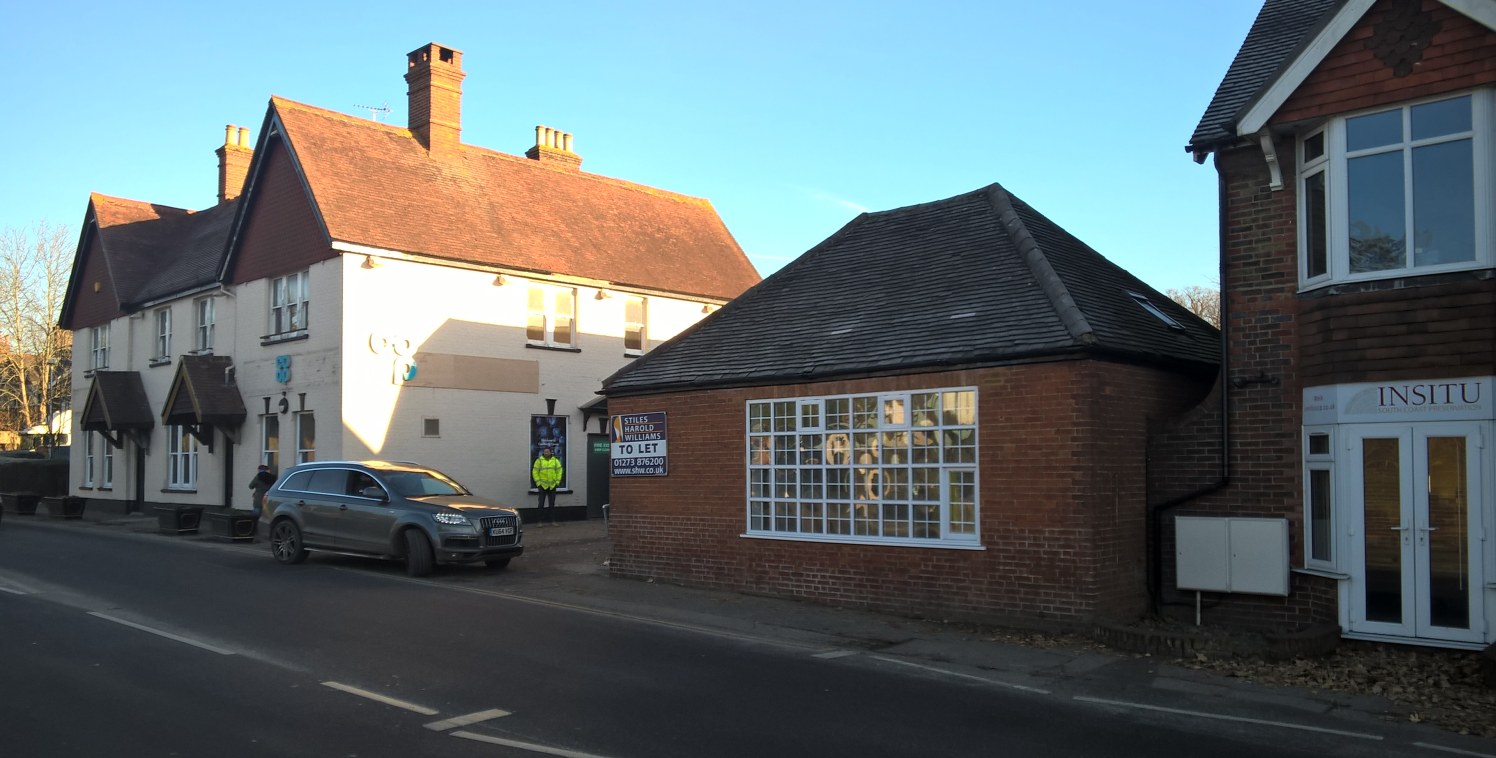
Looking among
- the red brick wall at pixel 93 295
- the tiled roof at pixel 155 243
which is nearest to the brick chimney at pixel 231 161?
the tiled roof at pixel 155 243

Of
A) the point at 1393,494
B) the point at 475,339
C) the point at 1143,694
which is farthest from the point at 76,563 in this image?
the point at 1393,494

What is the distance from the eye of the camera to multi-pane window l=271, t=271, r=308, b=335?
24.6m

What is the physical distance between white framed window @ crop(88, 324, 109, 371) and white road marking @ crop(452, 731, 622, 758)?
32017 millimetres

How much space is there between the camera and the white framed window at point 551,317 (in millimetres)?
26500

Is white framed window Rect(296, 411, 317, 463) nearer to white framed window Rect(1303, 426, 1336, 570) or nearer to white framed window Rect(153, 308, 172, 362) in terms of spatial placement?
white framed window Rect(153, 308, 172, 362)

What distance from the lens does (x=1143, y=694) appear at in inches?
355

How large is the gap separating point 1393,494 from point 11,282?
50.7 meters

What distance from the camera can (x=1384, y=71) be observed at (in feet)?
35.7

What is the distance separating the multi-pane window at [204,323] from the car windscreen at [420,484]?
13.6 meters

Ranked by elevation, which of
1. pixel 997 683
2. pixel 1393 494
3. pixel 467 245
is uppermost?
pixel 467 245

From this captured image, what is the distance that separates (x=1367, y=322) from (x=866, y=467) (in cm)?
580

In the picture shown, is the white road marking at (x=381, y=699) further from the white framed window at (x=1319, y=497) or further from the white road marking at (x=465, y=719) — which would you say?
the white framed window at (x=1319, y=497)

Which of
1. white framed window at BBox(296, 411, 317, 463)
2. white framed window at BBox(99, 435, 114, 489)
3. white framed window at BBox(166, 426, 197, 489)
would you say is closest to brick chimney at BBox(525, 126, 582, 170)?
white framed window at BBox(296, 411, 317, 463)

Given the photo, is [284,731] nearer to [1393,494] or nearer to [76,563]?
[1393,494]
